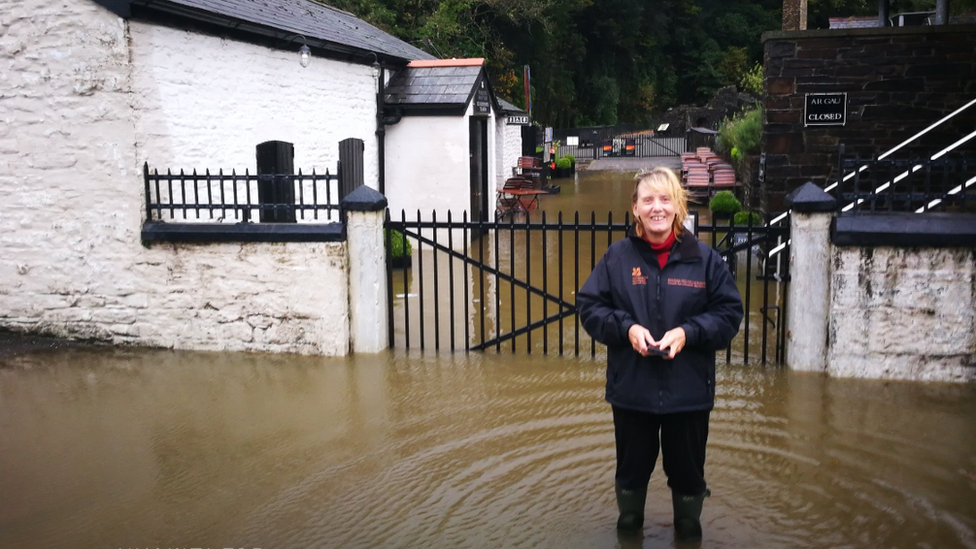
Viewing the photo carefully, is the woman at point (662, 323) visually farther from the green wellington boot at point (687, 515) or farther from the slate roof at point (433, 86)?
the slate roof at point (433, 86)

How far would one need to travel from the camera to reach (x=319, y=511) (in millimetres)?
4801

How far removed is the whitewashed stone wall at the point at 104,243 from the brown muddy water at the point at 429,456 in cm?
39

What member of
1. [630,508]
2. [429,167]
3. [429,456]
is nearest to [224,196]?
[429,456]

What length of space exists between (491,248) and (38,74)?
835 centimetres

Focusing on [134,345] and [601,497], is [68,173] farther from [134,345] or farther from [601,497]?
[601,497]

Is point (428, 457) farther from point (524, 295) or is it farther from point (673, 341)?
point (524, 295)

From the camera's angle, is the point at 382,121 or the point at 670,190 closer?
the point at 670,190

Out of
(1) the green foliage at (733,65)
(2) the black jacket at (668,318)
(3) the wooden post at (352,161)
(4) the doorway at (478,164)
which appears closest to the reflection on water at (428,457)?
(2) the black jacket at (668,318)

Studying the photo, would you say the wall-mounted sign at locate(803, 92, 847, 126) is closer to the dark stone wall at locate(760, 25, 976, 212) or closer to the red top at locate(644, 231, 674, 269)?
the dark stone wall at locate(760, 25, 976, 212)

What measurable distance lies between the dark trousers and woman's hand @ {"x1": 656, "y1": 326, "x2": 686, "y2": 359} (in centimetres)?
34

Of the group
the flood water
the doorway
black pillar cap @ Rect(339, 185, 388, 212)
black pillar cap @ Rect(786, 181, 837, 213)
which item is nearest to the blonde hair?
the flood water

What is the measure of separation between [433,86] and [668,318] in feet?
38.7

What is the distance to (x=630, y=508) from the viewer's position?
423 centimetres

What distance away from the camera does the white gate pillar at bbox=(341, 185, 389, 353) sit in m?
7.60
